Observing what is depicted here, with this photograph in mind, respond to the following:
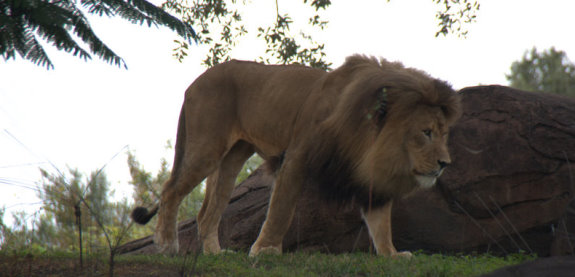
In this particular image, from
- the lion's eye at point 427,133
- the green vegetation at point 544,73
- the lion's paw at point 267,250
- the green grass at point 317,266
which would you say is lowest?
the green grass at point 317,266

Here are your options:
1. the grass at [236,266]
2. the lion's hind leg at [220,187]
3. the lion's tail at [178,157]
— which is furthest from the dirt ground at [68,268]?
the lion's hind leg at [220,187]

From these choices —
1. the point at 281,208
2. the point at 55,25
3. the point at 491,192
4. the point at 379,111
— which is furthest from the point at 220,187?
the point at 55,25

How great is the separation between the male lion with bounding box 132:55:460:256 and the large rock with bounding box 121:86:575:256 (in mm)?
793

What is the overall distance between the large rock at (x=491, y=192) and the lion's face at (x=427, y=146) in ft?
5.00

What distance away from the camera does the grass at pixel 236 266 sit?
383 centimetres

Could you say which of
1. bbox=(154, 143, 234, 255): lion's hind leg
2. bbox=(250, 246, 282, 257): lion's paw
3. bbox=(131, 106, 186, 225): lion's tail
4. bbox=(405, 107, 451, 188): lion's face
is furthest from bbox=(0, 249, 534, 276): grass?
bbox=(131, 106, 186, 225): lion's tail

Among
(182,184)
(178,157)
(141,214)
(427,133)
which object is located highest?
(178,157)

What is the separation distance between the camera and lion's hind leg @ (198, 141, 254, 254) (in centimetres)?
637

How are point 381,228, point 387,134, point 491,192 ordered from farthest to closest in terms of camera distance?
1. point 491,192
2. point 381,228
3. point 387,134

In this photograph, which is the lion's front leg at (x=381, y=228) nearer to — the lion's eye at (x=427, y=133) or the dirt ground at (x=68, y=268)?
the lion's eye at (x=427, y=133)

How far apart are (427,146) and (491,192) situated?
6.23ft

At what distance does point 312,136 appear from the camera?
512cm

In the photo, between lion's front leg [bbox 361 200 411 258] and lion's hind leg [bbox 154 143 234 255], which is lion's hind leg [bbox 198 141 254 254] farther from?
lion's front leg [bbox 361 200 411 258]

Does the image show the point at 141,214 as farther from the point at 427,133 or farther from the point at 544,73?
the point at 544,73
